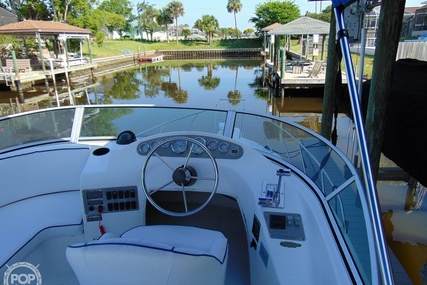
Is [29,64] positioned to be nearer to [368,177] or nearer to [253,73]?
[253,73]

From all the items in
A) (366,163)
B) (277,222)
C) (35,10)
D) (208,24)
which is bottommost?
(277,222)

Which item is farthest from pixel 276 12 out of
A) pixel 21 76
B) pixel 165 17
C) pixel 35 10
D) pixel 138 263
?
pixel 138 263

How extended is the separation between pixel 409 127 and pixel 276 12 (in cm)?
4427

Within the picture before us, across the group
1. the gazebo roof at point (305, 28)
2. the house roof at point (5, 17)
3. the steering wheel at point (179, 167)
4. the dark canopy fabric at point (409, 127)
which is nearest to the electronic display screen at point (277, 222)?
the steering wheel at point (179, 167)

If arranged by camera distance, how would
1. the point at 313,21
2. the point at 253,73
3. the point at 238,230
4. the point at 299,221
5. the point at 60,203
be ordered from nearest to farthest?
the point at 299,221 → the point at 238,230 → the point at 60,203 → the point at 313,21 → the point at 253,73

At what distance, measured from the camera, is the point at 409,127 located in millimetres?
2980

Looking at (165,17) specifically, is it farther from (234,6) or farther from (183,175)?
(183,175)

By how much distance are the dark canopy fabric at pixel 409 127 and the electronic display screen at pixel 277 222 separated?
1598mm

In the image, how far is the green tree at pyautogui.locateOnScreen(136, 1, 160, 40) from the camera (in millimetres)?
59556

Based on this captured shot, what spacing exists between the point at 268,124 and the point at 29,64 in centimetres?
1963

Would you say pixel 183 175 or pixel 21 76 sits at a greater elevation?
pixel 183 175

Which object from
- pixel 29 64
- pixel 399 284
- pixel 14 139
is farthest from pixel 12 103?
pixel 399 284

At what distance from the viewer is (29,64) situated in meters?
18.3

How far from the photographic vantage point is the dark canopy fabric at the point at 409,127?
2777mm
